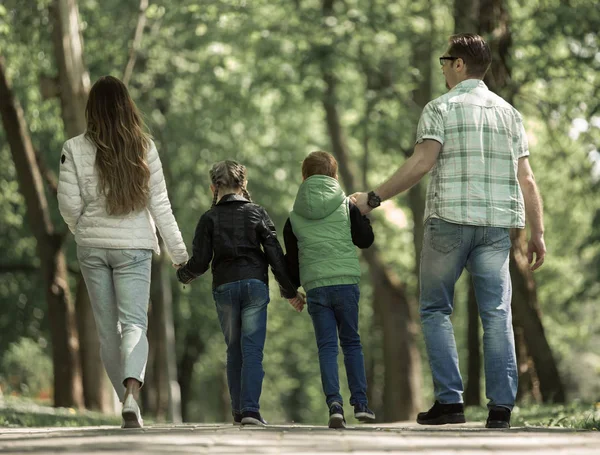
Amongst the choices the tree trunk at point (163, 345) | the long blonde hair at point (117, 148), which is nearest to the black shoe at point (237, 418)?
the long blonde hair at point (117, 148)

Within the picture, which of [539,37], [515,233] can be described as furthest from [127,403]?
[539,37]

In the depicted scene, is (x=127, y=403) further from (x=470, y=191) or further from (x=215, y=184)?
(x=470, y=191)

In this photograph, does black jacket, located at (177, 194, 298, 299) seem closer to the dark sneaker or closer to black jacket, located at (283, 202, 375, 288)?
black jacket, located at (283, 202, 375, 288)

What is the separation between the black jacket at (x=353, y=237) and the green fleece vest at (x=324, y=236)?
41 mm

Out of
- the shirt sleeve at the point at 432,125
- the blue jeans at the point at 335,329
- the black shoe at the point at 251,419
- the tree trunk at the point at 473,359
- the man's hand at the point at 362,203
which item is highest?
the shirt sleeve at the point at 432,125

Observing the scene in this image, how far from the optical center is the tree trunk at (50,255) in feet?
56.8

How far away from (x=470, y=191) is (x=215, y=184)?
6.19ft

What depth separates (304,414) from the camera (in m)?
47.7

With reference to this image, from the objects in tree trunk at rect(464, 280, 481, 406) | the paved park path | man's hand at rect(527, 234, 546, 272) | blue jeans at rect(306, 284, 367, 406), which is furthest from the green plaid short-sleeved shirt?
tree trunk at rect(464, 280, 481, 406)

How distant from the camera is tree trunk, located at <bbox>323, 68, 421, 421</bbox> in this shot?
→ 20.7m

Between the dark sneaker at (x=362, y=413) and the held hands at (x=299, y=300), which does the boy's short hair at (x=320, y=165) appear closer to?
the held hands at (x=299, y=300)

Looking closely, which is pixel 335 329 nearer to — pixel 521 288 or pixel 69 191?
pixel 69 191

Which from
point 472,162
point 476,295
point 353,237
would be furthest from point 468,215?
point 353,237

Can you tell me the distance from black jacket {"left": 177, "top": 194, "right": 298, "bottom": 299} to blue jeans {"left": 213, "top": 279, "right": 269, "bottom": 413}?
8 centimetres
